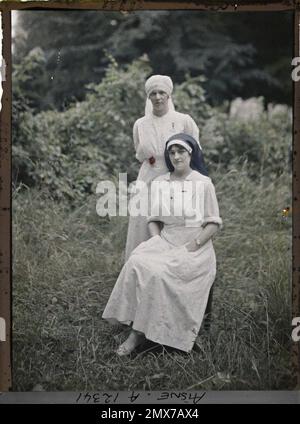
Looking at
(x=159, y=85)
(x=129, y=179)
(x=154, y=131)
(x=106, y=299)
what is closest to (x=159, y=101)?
(x=159, y=85)

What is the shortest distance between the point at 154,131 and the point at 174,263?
96cm

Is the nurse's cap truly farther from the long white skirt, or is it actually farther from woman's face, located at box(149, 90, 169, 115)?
the long white skirt

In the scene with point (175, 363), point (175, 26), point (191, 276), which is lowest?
point (175, 363)

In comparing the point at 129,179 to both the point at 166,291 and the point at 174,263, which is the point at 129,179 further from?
the point at 166,291

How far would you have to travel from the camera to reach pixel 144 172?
6.11m

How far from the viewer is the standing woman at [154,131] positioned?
6.05 m

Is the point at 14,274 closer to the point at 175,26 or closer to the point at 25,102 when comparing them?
the point at 25,102

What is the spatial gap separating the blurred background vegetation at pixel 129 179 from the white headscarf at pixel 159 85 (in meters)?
0.08

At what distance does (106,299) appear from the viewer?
6.16m

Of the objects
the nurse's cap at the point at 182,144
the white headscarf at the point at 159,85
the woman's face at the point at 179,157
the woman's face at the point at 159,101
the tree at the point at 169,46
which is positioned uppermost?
the tree at the point at 169,46

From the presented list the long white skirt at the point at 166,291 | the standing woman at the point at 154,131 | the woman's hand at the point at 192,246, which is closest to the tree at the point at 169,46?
the standing woman at the point at 154,131

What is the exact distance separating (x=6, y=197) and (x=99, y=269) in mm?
858

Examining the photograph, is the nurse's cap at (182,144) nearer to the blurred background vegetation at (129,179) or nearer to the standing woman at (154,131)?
the standing woman at (154,131)
